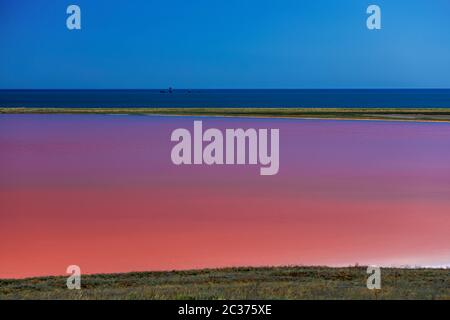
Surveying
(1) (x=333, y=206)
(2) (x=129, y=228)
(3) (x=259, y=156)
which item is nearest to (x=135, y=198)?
(2) (x=129, y=228)

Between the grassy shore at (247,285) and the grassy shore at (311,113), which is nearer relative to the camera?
the grassy shore at (247,285)

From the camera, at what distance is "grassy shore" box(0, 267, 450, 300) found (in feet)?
38.9

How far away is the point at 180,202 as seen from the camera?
25.4 metres

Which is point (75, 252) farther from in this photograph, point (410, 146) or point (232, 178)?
point (410, 146)

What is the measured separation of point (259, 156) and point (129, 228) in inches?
885

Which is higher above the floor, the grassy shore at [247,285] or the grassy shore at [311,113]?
the grassy shore at [311,113]

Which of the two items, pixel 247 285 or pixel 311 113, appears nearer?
pixel 247 285

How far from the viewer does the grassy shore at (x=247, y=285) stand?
1184 cm

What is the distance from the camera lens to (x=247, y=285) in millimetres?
13578

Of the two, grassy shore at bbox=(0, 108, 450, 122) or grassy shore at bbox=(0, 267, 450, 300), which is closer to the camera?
grassy shore at bbox=(0, 267, 450, 300)

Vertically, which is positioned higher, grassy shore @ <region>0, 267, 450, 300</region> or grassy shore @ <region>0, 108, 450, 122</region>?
grassy shore @ <region>0, 108, 450, 122</region>

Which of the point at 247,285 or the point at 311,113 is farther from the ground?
the point at 311,113
